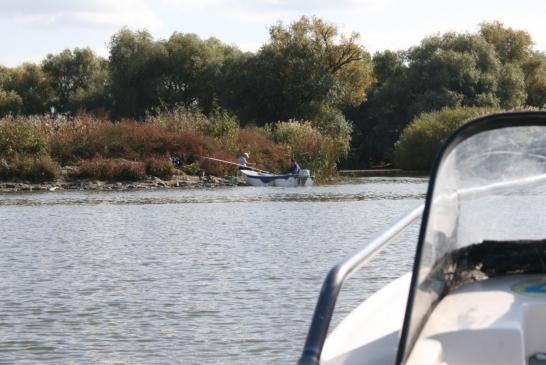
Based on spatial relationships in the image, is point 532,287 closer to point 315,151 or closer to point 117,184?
point 117,184

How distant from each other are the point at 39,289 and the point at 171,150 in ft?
93.6

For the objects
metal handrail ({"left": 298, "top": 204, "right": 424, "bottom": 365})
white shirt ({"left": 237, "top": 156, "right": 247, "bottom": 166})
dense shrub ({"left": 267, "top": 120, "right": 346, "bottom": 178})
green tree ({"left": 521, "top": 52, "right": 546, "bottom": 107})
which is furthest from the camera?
green tree ({"left": 521, "top": 52, "right": 546, "bottom": 107})

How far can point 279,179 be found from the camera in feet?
127

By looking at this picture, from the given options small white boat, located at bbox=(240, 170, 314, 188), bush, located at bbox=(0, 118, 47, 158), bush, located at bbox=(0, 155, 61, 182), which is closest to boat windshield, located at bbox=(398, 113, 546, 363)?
small white boat, located at bbox=(240, 170, 314, 188)

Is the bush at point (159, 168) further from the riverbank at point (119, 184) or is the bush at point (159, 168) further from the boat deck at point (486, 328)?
the boat deck at point (486, 328)

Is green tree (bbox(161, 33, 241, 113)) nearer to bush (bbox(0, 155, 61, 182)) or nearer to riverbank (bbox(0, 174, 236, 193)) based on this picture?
riverbank (bbox(0, 174, 236, 193))

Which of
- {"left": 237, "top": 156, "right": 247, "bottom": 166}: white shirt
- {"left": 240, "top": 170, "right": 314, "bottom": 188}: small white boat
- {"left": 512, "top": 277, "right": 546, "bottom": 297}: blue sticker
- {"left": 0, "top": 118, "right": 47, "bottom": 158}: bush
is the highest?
{"left": 512, "top": 277, "right": 546, "bottom": 297}: blue sticker

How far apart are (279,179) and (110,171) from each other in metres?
6.10

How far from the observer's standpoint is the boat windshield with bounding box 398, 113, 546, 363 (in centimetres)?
401

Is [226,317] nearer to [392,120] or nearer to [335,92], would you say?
[335,92]

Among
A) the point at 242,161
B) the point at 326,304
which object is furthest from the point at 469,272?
the point at 242,161

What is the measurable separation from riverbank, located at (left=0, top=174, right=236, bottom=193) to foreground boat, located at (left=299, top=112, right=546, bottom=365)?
33.2m

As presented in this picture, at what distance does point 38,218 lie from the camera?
80.7 ft

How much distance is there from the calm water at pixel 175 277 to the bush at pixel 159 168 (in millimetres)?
12387
